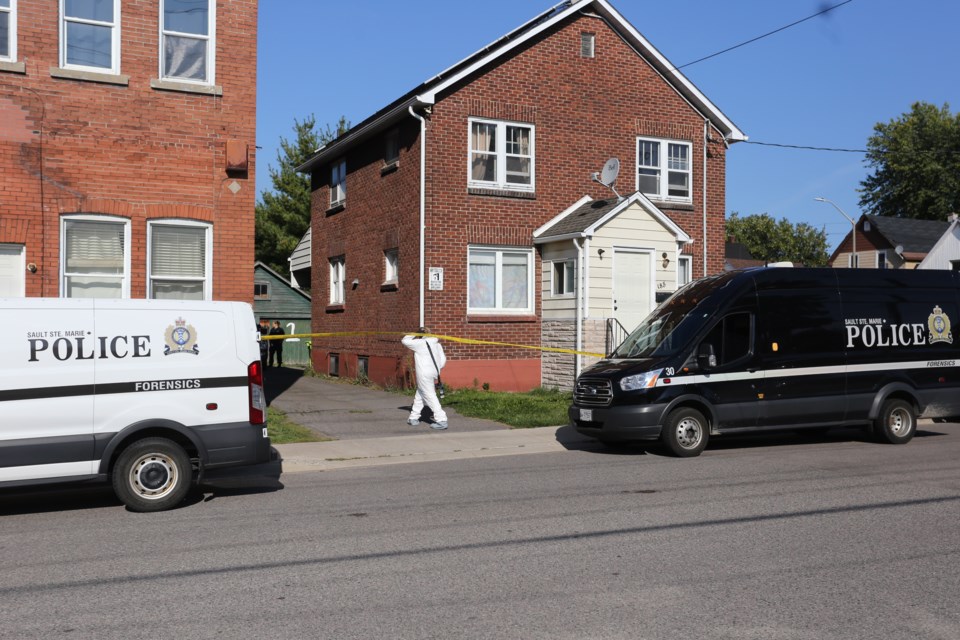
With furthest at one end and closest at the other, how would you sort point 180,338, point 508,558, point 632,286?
1. point 632,286
2. point 180,338
3. point 508,558

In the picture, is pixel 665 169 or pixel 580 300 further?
pixel 665 169

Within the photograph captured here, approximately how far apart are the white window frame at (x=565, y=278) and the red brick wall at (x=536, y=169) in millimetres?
549

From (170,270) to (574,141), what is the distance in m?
10.6

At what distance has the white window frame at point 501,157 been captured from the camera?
69.3 ft

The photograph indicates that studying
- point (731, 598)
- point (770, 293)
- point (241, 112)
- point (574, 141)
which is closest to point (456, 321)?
point (574, 141)

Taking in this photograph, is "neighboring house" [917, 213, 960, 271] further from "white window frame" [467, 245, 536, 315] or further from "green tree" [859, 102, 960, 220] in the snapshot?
"white window frame" [467, 245, 536, 315]

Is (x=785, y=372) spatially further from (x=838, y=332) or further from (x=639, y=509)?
(x=639, y=509)

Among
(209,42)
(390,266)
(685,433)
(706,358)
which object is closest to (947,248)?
(390,266)

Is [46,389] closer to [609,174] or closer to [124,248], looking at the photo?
[124,248]

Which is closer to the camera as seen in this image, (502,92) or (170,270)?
(170,270)

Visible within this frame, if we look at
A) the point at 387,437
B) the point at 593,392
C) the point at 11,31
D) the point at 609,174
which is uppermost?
the point at 11,31

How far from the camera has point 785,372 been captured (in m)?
12.9

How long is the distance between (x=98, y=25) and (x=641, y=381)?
9.74 meters

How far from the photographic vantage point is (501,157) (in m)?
21.5
